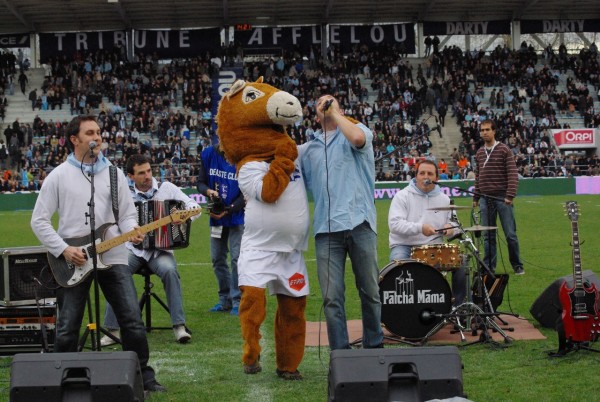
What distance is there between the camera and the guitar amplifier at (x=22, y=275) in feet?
26.8

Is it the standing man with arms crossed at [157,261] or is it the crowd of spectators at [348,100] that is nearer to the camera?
the standing man with arms crossed at [157,261]

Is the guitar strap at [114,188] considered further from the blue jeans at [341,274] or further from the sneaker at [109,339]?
the sneaker at [109,339]

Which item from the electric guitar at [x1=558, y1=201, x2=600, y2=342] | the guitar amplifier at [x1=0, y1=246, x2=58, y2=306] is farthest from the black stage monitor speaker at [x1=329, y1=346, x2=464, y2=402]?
the guitar amplifier at [x1=0, y1=246, x2=58, y2=306]

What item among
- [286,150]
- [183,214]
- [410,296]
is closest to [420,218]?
[410,296]

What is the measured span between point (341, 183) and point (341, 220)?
0.27 metres

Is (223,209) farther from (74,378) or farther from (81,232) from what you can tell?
(74,378)

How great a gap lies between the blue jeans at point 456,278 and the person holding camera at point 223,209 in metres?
1.72

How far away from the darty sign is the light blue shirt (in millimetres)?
37906

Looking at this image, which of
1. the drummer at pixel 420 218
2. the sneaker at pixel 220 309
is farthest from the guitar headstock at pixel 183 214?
the sneaker at pixel 220 309

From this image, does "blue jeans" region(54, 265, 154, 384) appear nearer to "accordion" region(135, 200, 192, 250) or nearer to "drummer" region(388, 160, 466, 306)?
"accordion" region(135, 200, 192, 250)

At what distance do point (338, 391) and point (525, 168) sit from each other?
112 feet

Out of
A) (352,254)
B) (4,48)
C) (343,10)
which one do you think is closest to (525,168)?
(343,10)

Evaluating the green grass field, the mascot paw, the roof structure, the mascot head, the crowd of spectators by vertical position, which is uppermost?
the roof structure

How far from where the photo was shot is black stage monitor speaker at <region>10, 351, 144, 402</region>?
5266 mm
